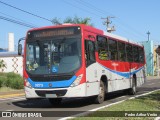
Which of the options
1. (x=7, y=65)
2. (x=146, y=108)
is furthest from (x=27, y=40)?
(x=7, y=65)

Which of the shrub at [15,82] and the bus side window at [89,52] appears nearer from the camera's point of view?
the bus side window at [89,52]

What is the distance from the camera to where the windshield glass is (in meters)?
14.6

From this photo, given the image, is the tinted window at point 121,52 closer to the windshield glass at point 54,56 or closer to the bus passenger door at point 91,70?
the bus passenger door at point 91,70

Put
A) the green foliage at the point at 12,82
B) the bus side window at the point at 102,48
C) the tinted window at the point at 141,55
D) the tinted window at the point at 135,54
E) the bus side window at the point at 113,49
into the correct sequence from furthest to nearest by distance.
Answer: the green foliage at the point at 12,82
the tinted window at the point at 141,55
the tinted window at the point at 135,54
the bus side window at the point at 113,49
the bus side window at the point at 102,48

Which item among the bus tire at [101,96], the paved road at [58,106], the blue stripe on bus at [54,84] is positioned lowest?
the paved road at [58,106]

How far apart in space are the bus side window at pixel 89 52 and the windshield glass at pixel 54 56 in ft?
1.43

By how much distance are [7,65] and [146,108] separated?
124 ft

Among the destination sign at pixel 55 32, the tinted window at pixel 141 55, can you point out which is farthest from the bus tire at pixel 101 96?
the tinted window at pixel 141 55

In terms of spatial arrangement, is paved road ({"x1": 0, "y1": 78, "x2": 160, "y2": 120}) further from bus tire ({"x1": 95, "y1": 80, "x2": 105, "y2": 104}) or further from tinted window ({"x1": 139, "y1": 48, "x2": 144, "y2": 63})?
tinted window ({"x1": 139, "y1": 48, "x2": 144, "y2": 63})

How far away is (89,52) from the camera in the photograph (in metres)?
15.2

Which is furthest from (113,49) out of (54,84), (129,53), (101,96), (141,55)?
(141,55)

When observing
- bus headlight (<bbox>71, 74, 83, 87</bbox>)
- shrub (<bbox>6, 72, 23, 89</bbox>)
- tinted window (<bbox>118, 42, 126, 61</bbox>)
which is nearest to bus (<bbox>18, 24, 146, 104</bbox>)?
bus headlight (<bbox>71, 74, 83, 87</bbox>)

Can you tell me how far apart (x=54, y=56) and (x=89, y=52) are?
143 cm

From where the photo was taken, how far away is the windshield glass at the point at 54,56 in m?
14.6
